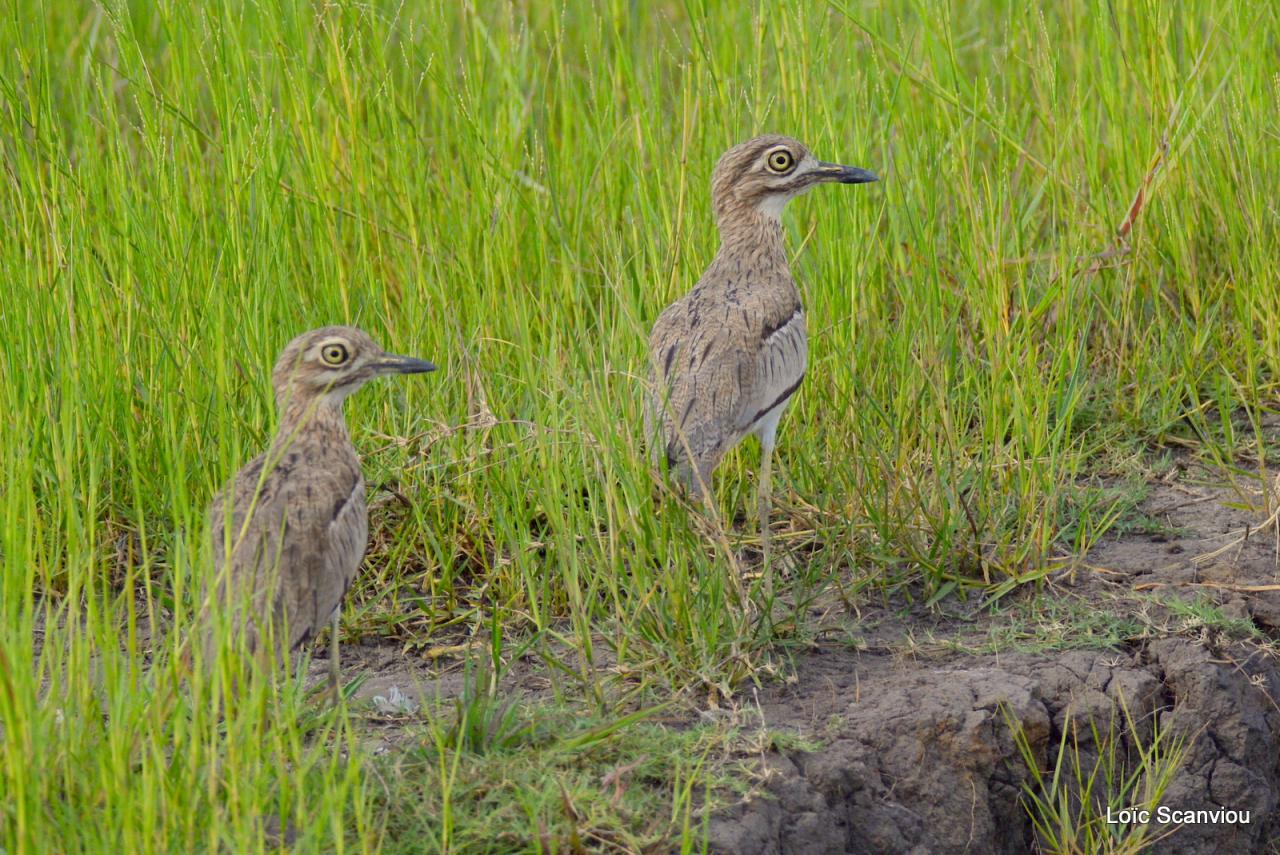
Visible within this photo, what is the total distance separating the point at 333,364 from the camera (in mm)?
4066

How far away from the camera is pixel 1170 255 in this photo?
18.8 feet

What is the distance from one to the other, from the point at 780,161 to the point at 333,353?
1664 millimetres

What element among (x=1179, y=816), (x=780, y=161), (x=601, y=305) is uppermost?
(x=780, y=161)

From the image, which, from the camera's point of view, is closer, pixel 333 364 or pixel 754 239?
pixel 333 364

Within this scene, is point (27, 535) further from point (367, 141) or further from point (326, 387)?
point (367, 141)

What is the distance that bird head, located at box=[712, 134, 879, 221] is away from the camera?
5000 millimetres

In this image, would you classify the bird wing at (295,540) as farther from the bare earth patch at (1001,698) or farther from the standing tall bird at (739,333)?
the standing tall bird at (739,333)

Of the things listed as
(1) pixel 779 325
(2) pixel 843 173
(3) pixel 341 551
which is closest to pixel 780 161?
(2) pixel 843 173

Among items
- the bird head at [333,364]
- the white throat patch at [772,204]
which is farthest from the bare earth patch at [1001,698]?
the white throat patch at [772,204]

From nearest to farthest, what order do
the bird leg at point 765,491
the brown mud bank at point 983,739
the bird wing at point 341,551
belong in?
the bird wing at point 341,551 → the brown mud bank at point 983,739 → the bird leg at point 765,491

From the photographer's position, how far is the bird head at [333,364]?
160 inches

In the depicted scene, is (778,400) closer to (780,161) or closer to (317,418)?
(780,161)

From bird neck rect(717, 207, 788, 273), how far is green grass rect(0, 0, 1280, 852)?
0.56ft

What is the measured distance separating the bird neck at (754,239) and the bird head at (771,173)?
0.04ft
